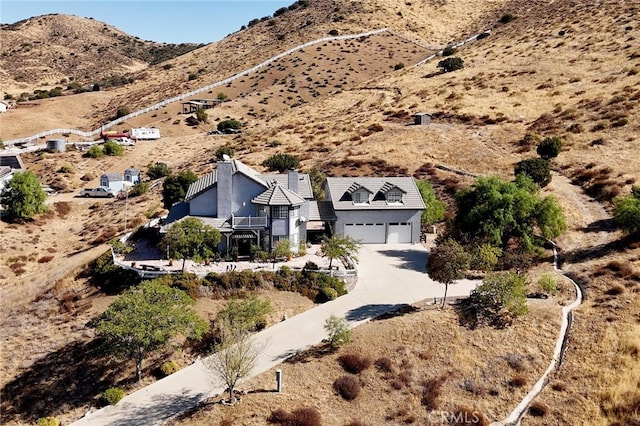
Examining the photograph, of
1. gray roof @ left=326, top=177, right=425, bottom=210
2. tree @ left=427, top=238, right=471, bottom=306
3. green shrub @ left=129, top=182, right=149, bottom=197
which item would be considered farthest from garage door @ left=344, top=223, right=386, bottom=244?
green shrub @ left=129, top=182, right=149, bottom=197

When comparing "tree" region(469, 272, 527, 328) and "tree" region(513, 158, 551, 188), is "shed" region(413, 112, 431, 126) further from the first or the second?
"tree" region(469, 272, 527, 328)

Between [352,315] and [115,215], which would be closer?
[352,315]

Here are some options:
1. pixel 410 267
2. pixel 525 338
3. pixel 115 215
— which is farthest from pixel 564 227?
pixel 115 215

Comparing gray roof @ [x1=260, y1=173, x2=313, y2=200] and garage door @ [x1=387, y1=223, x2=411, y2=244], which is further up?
gray roof @ [x1=260, y1=173, x2=313, y2=200]

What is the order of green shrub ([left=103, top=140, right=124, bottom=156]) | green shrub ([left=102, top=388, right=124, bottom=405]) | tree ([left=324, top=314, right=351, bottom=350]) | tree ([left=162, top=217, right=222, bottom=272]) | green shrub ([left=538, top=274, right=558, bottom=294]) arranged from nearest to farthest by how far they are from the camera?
1. green shrub ([left=102, top=388, right=124, bottom=405])
2. tree ([left=324, top=314, right=351, bottom=350])
3. green shrub ([left=538, top=274, right=558, bottom=294])
4. tree ([left=162, top=217, right=222, bottom=272])
5. green shrub ([left=103, top=140, right=124, bottom=156])

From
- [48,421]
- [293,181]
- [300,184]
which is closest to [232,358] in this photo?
[48,421]

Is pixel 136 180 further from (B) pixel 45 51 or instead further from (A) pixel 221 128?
(B) pixel 45 51
